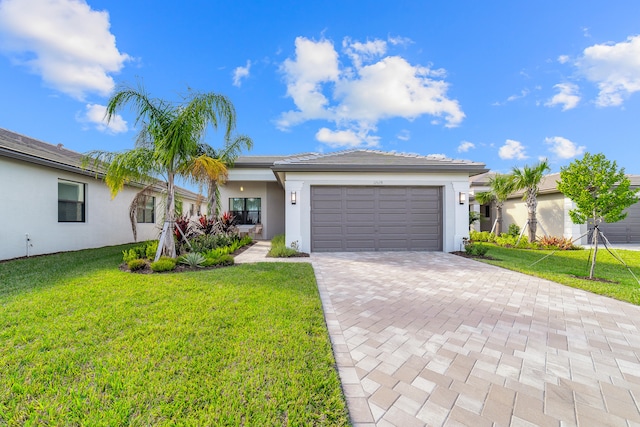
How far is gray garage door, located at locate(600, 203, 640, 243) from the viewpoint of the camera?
44.0 feet

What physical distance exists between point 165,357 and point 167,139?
6053 mm

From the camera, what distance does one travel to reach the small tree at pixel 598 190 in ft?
19.3

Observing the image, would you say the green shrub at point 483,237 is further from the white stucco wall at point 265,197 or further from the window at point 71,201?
the window at point 71,201

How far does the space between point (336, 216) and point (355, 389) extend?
7.77 metres

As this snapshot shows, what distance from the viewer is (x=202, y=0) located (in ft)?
30.1

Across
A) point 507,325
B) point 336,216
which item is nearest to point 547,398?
point 507,325

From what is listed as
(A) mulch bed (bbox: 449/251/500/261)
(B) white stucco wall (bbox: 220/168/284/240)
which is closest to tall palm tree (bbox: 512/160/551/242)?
(A) mulch bed (bbox: 449/251/500/261)

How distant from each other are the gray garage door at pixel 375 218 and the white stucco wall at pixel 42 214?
6.05 metres

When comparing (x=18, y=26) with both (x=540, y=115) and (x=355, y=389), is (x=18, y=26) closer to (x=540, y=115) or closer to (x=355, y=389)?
(x=355, y=389)

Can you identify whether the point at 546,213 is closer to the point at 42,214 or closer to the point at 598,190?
the point at 598,190

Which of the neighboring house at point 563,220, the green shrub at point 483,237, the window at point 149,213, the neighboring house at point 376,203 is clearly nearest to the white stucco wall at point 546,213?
the neighboring house at point 563,220

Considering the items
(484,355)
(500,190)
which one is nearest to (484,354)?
(484,355)

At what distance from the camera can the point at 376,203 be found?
983cm

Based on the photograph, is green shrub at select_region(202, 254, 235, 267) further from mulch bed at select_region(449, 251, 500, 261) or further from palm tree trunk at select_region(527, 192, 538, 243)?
palm tree trunk at select_region(527, 192, 538, 243)
